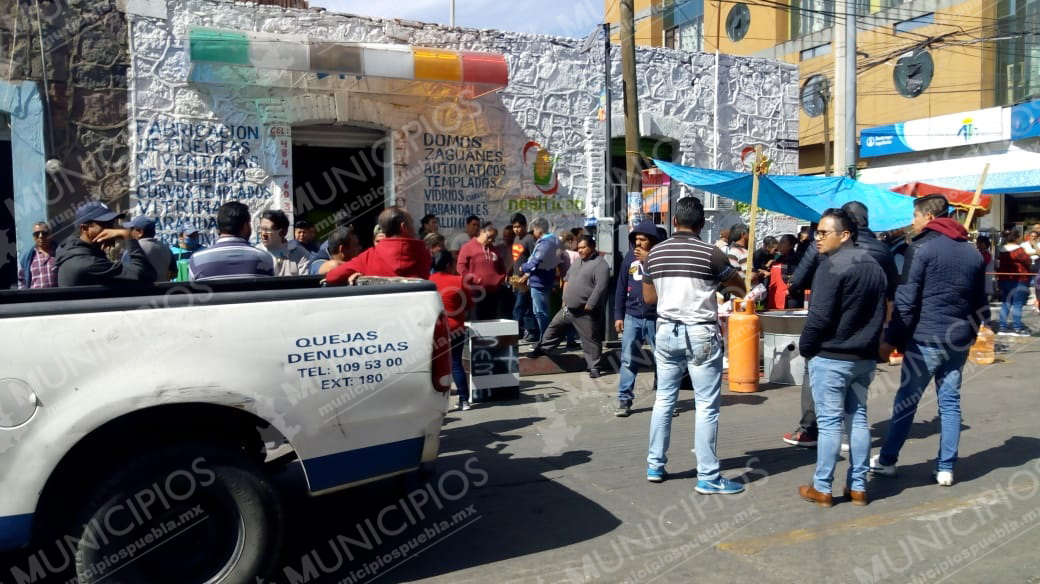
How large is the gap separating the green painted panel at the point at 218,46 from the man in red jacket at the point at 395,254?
5847 mm

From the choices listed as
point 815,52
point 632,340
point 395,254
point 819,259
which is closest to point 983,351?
point 632,340

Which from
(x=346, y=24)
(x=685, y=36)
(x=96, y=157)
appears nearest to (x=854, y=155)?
(x=346, y=24)

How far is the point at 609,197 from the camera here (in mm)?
11719

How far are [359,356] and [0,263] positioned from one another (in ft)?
29.9

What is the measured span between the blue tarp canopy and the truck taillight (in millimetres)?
7293

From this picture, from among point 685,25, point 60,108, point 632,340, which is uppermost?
point 685,25

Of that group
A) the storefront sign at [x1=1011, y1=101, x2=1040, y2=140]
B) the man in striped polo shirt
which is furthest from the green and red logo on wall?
the storefront sign at [x1=1011, y1=101, x2=1040, y2=140]

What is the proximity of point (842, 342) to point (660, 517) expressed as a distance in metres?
1.52

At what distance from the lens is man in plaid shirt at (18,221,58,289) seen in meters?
8.99

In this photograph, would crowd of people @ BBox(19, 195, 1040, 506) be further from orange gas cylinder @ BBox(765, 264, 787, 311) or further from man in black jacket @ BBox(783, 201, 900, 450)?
orange gas cylinder @ BBox(765, 264, 787, 311)

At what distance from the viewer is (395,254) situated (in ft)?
19.2

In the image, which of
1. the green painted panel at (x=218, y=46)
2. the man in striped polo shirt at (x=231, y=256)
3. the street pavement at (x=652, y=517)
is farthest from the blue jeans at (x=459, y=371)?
the green painted panel at (x=218, y=46)

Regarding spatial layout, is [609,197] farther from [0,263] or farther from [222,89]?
[0,263]

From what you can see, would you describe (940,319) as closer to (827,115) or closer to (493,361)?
(493,361)
